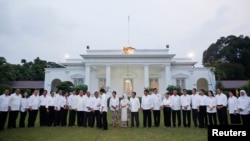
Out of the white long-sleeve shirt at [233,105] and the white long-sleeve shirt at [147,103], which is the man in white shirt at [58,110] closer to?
the white long-sleeve shirt at [147,103]

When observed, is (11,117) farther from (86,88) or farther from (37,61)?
(37,61)

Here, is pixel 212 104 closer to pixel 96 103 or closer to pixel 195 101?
pixel 195 101

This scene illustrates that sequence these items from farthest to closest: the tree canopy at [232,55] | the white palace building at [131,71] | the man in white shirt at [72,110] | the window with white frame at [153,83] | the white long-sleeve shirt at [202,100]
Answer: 1. the tree canopy at [232,55]
2. the window with white frame at [153,83]
3. the white palace building at [131,71]
4. the man in white shirt at [72,110]
5. the white long-sleeve shirt at [202,100]

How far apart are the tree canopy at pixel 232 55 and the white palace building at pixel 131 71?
11.9 m

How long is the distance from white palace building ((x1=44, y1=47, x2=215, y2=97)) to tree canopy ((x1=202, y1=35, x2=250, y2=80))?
11878mm

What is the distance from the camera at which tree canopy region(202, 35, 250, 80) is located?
33875 mm

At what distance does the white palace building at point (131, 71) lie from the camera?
2172 cm

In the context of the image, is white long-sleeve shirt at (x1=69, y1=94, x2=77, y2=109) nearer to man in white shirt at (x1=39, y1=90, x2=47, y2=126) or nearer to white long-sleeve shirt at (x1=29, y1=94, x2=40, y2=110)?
man in white shirt at (x1=39, y1=90, x2=47, y2=126)

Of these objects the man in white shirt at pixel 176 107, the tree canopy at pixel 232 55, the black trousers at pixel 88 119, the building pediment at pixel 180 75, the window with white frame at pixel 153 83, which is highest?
the tree canopy at pixel 232 55

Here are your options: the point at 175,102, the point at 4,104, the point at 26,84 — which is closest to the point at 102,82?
the point at 26,84

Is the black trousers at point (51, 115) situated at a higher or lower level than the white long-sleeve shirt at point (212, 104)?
lower

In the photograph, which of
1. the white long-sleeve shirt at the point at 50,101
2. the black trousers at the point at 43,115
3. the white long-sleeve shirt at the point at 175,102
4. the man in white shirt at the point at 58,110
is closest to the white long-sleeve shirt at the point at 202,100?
the white long-sleeve shirt at the point at 175,102

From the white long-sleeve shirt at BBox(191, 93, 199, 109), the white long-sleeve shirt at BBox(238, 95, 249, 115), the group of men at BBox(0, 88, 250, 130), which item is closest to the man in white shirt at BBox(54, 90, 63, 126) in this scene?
the group of men at BBox(0, 88, 250, 130)

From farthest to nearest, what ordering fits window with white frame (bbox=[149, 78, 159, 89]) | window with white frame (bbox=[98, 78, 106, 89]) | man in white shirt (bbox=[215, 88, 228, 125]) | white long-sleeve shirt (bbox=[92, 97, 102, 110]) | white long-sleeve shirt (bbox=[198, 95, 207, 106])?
window with white frame (bbox=[98, 78, 106, 89])
window with white frame (bbox=[149, 78, 159, 89])
white long-sleeve shirt (bbox=[92, 97, 102, 110])
white long-sleeve shirt (bbox=[198, 95, 207, 106])
man in white shirt (bbox=[215, 88, 228, 125])
